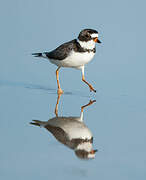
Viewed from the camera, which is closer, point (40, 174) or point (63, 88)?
point (40, 174)

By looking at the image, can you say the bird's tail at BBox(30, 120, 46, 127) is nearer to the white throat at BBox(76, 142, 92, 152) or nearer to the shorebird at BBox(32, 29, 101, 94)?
the white throat at BBox(76, 142, 92, 152)

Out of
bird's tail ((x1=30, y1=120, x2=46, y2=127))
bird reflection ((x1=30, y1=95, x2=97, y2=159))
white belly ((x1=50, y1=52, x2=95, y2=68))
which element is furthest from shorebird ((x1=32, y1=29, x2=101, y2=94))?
bird's tail ((x1=30, y1=120, x2=46, y2=127))

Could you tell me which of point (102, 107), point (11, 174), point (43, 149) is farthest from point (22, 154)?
point (102, 107)

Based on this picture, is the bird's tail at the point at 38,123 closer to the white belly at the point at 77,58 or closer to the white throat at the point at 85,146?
the white throat at the point at 85,146

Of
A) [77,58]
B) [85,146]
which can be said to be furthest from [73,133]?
[77,58]

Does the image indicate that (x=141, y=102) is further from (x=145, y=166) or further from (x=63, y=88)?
(x=145, y=166)

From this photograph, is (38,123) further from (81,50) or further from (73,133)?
(81,50)

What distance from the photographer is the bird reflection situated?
5285 millimetres

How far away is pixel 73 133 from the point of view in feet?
19.6

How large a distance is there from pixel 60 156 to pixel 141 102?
160 inches

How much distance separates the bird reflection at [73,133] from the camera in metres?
5.29

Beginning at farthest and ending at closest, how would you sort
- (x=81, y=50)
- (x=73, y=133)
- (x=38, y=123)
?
(x=81, y=50) < (x=38, y=123) < (x=73, y=133)

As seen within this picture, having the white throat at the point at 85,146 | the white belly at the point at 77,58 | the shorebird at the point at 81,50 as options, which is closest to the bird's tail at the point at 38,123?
the white throat at the point at 85,146

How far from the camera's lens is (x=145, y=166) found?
4.90 metres
